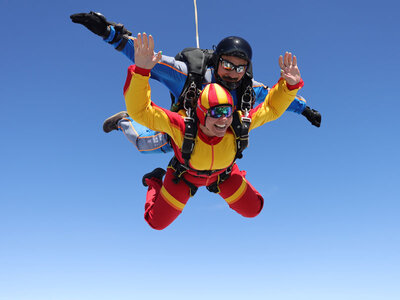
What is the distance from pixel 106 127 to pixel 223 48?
2.47m

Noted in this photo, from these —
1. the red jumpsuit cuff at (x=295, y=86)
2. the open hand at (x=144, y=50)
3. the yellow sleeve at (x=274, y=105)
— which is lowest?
the open hand at (x=144, y=50)

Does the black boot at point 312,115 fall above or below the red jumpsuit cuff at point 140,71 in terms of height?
above

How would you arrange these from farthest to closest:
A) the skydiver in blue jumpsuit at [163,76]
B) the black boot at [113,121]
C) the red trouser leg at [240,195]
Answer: the black boot at [113,121] < the red trouser leg at [240,195] < the skydiver in blue jumpsuit at [163,76]

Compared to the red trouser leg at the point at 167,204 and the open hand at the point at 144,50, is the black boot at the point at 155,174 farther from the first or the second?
the open hand at the point at 144,50

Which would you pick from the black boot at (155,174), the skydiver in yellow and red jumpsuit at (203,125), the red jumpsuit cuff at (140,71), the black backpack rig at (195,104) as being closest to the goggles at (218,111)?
the skydiver in yellow and red jumpsuit at (203,125)

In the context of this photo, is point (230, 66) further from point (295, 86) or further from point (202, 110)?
point (295, 86)

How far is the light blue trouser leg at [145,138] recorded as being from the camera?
5707mm

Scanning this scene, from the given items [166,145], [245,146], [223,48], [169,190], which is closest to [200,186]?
[169,190]

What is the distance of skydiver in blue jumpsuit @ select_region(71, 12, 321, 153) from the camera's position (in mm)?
4531

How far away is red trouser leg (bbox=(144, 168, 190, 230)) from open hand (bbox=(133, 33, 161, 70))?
73.4 inches

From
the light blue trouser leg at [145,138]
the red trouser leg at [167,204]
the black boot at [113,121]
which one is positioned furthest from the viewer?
the black boot at [113,121]

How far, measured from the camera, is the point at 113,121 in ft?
20.1

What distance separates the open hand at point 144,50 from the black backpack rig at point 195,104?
0.81 metres

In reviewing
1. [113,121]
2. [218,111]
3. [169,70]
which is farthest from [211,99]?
[113,121]
